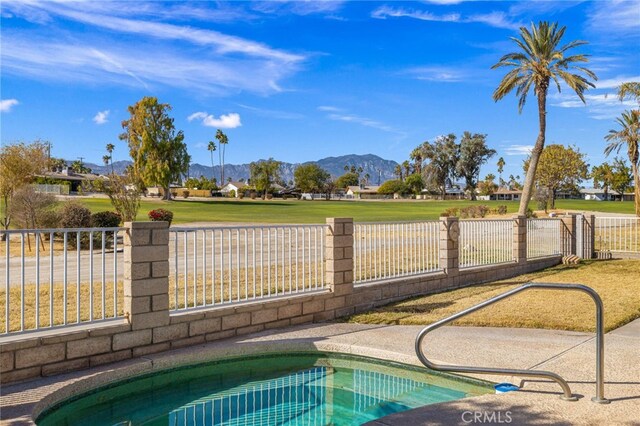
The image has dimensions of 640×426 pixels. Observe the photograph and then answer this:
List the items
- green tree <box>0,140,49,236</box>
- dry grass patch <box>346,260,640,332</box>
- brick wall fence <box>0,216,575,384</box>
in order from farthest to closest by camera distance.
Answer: green tree <box>0,140,49,236</box>, dry grass patch <box>346,260,640,332</box>, brick wall fence <box>0,216,575,384</box>

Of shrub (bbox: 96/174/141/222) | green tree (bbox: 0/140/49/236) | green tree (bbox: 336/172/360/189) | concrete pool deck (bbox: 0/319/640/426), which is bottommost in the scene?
concrete pool deck (bbox: 0/319/640/426)

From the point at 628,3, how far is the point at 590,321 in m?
12.3

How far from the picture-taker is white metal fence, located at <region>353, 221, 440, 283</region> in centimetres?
1087

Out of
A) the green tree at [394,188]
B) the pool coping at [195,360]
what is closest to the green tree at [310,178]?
the green tree at [394,188]

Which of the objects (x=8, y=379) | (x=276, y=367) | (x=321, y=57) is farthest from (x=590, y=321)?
(x=321, y=57)

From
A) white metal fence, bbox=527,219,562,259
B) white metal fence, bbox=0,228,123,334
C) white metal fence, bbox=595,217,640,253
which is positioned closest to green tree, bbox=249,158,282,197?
white metal fence, bbox=0,228,123,334

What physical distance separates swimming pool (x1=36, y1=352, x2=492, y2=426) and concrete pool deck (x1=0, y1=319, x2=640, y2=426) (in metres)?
0.16

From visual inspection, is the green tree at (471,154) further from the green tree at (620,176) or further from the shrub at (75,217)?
the shrub at (75,217)

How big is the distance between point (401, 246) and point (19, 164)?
23287mm

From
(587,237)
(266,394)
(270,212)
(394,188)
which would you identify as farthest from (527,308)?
(394,188)

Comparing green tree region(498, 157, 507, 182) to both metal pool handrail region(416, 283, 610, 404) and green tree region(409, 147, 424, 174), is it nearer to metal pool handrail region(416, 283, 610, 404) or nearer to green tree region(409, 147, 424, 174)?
green tree region(409, 147, 424, 174)

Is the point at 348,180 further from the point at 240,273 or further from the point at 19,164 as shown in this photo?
the point at 240,273

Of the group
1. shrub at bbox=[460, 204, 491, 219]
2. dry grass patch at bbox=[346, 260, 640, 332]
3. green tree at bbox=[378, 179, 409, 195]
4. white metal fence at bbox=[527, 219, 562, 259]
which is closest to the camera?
dry grass patch at bbox=[346, 260, 640, 332]

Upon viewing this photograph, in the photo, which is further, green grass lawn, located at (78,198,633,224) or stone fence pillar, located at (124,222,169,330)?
green grass lawn, located at (78,198,633,224)
